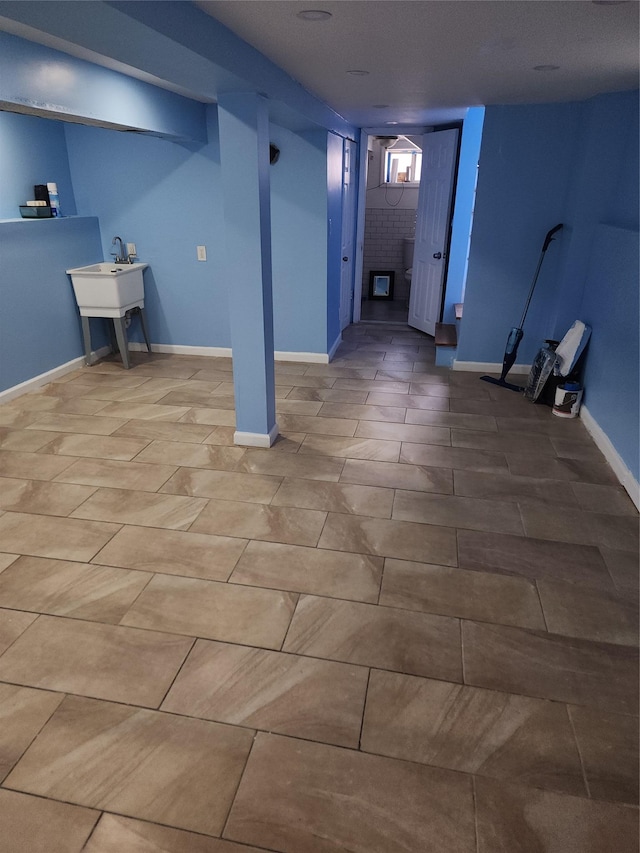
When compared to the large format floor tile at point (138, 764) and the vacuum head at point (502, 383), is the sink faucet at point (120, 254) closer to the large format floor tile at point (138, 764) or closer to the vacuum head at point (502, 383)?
the vacuum head at point (502, 383)

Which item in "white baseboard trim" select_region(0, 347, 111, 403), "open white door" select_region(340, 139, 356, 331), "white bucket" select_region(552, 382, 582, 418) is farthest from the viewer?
"open white door" select_region(340, 139, 356, 331)

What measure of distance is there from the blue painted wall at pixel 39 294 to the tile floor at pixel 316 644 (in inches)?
35.8

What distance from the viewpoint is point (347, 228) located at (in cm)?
632

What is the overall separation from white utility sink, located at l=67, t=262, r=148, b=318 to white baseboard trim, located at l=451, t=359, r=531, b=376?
3.15m

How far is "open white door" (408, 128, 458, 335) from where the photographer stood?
5.81 metres

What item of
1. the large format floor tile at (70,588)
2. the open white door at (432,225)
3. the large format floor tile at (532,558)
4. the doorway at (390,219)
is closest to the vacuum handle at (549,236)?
the open white door at (432,225)

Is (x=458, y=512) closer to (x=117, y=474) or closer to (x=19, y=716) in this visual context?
(x=117, y=474)

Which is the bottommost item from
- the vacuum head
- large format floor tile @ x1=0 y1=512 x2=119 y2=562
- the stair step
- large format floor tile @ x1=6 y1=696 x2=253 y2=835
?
large format floor tile @ x1=6 y1=696 x2=253 y2=835

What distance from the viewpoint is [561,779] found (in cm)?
165

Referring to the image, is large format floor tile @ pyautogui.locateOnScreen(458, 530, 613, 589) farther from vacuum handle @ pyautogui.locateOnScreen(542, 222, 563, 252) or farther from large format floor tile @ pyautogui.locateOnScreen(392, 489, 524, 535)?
vacuum handle @ pyautogui.locateOnScreen(542, 222, 563, 252)

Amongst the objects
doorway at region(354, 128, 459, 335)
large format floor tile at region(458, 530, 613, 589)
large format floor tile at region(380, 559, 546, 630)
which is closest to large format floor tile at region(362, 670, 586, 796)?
large format floor tile at region(380, 559, 546, 630)

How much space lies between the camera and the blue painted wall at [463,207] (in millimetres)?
5551

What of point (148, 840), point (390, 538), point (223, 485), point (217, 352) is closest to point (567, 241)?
point (390, 538)

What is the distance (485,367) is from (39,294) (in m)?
4.02
